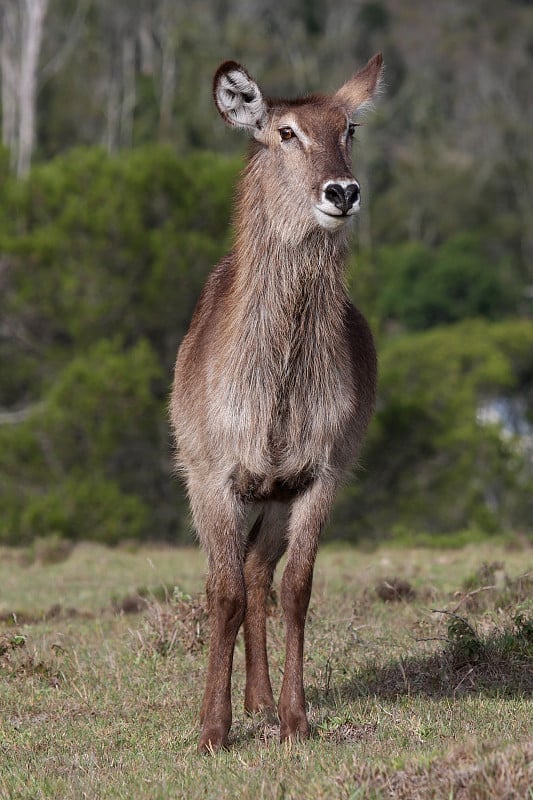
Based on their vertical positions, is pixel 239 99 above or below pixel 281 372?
above

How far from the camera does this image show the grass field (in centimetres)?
385

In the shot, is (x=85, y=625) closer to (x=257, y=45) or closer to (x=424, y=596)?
(x=424, y=596)

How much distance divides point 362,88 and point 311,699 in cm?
A: 264

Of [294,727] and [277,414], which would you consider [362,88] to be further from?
[294,727]

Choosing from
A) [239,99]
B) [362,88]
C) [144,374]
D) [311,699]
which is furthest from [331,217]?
[144,374]

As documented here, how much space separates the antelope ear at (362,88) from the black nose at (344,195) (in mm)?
695

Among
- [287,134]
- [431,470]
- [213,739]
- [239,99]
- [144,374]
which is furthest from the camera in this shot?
[431,470]

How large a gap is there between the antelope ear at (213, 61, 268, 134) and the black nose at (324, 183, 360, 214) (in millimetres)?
661

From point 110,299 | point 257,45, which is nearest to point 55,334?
point 110,299

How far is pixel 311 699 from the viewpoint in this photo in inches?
216

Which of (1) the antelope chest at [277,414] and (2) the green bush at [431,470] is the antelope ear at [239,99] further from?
(2) the green bush at [431,470]

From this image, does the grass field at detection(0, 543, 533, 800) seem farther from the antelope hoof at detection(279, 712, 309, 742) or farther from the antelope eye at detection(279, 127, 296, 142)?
the antelope eye at detection(279, 127, 296, 142)

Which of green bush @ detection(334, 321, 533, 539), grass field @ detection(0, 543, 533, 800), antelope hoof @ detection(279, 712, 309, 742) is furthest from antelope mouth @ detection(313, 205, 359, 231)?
green bush @ detection(334, 321, 533, 539)

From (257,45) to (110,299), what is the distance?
38853 mm
